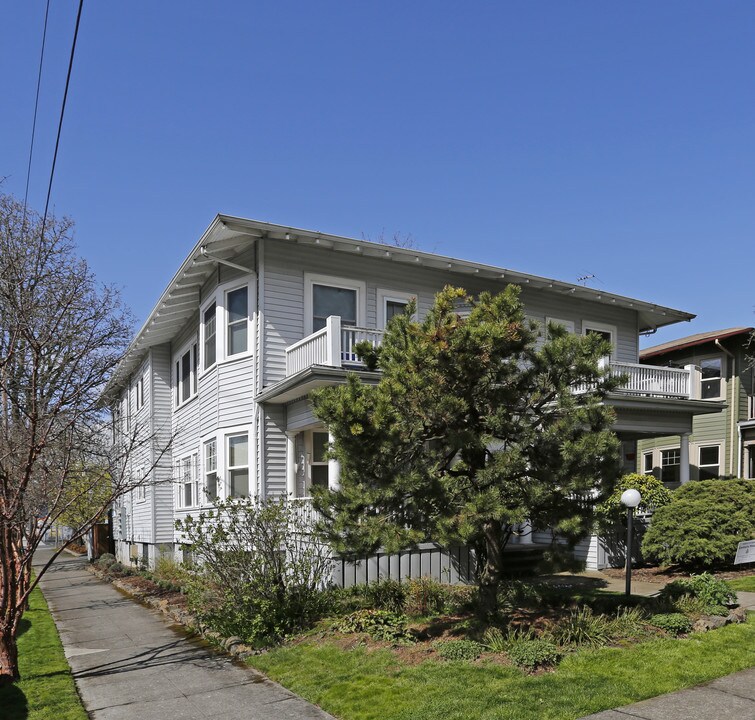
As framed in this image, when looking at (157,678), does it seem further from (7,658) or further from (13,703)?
(7,658)

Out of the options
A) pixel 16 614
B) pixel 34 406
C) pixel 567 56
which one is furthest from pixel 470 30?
pixel 16 614

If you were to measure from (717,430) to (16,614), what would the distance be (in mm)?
23073

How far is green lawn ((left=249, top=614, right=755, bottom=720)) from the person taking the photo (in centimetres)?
596

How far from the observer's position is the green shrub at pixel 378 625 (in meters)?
8.41

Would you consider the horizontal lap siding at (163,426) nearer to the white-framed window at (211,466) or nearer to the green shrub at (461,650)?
the white-framed window at (211,466)

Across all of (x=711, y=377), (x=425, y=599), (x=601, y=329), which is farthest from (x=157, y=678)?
(x=711, y=377)

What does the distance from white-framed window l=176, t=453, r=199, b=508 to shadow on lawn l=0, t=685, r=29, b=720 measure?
10.2 meters

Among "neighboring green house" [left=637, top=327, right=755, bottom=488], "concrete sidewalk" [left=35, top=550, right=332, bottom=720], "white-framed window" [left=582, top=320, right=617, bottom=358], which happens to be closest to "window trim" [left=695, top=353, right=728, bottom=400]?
"neighboring green house" [left=637, top=327, right=755, bottom=488]

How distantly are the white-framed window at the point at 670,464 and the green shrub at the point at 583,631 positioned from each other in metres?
19.1

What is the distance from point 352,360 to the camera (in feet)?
42.8

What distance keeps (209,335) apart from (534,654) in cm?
1121

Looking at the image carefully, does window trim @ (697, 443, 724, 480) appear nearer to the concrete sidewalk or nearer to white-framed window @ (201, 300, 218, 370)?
white-framed window @ (201, 300, 218, 370)

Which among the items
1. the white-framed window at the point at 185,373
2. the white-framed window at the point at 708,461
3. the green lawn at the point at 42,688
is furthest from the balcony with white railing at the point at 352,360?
the white-framed window at the point at 708,461

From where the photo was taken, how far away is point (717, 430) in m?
24.1
